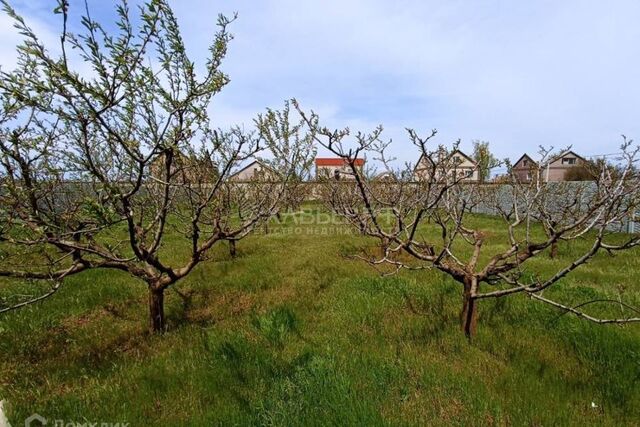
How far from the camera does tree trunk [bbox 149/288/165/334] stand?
13.8 feet

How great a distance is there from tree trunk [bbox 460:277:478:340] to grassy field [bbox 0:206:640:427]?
11cm

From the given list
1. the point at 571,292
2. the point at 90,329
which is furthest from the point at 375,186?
the point at 90,329

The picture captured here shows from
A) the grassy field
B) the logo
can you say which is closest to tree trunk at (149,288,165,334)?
the grassy field

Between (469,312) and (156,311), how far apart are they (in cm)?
399

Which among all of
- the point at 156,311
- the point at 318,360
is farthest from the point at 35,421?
the point at 318,360

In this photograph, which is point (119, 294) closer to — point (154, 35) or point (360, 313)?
point (360, 313)

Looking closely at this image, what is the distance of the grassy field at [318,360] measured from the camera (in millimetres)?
2664

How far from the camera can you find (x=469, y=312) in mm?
3721

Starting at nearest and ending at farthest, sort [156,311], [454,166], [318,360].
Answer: [318,360] < [454,166] < [156,311]

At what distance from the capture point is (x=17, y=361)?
146 inches

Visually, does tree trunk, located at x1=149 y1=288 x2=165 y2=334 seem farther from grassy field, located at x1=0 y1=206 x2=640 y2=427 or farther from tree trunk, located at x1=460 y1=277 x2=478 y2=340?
tree trunk, located at x1=460 y1=277 x2=478 y2=340

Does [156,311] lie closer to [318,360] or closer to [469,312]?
[318,360]

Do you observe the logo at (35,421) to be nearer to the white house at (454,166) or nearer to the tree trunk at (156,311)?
the tree trunk at (156,311)

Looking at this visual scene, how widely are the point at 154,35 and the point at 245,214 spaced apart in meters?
5.45
